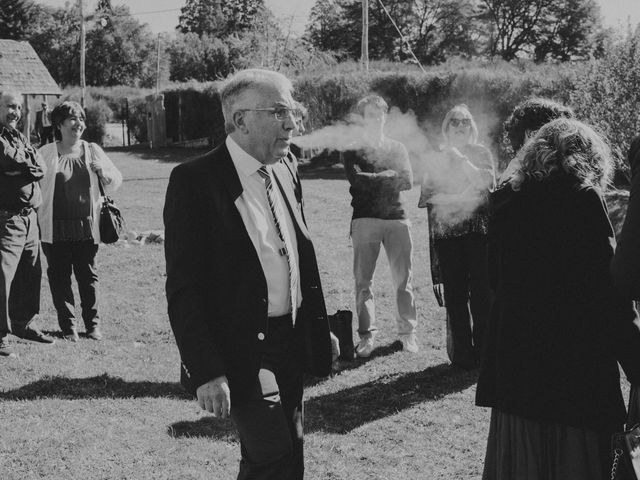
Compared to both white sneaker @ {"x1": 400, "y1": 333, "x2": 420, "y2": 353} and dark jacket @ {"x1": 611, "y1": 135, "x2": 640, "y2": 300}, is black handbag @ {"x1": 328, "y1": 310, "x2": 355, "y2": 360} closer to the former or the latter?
white sneaker @ {"x1": 400, "y1": 333, "x2": 420, "y2": 353}

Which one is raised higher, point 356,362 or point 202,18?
point 202,18

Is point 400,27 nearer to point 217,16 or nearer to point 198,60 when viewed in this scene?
point 198,60

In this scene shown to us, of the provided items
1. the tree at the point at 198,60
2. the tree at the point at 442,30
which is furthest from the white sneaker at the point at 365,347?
the tree at the point at 442,30

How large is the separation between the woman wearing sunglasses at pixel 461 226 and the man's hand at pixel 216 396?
3.39m

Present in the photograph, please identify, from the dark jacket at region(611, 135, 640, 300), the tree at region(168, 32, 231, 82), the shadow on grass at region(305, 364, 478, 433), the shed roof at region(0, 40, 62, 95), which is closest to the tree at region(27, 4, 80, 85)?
the tree at region(168, 32, 231, 82)

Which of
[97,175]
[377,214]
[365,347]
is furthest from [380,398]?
[97,175]

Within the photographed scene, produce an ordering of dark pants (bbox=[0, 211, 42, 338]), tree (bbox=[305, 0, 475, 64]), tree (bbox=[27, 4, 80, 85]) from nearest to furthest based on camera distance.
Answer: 1. dark pants (bbox=[0, 211, 42, 338])
2. tree (bbox=[305, 0, 475, 64])
3. tree (bbox=[27, 4, 80, 85])

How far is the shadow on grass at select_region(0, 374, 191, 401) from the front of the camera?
5.51 metres

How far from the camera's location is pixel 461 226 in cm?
576

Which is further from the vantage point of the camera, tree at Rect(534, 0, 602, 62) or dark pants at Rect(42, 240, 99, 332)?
tree at Rect(534, 0, 602, 62)

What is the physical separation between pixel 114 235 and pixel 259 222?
431 centimetres

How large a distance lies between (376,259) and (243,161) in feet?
11.3

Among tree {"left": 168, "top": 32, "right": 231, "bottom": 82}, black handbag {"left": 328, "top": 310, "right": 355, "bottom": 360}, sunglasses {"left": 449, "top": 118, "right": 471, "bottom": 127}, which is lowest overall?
black handbag {"left": 328, "top": 310, "right": 355, "bottom": 360}

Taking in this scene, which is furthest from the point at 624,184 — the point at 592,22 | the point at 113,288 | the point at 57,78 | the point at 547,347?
the point at 57,78
